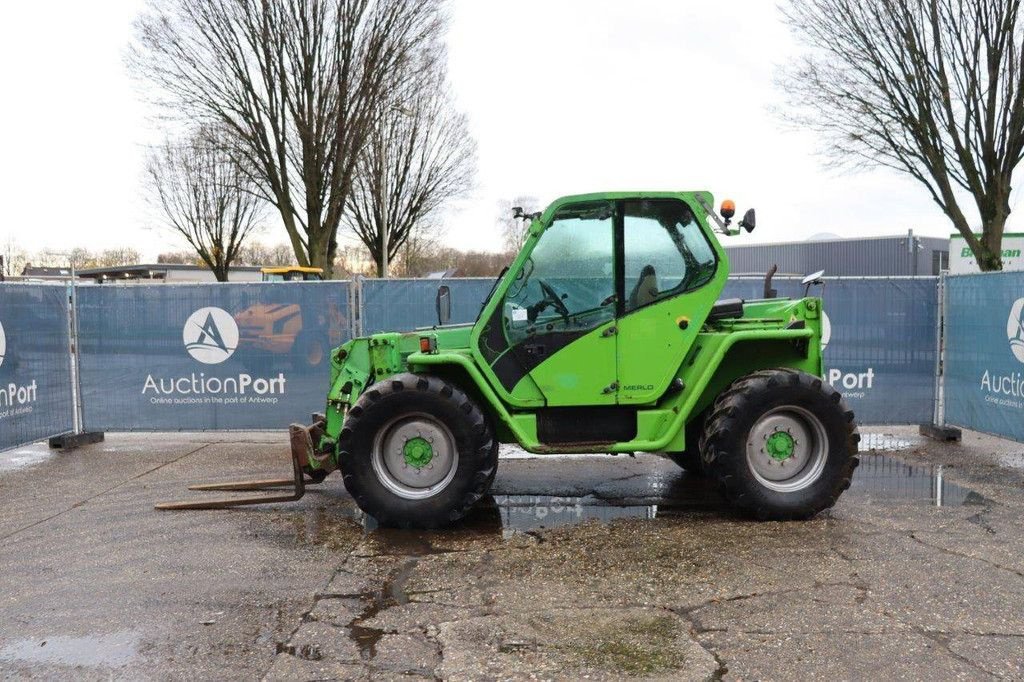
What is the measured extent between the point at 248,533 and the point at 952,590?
4684mm

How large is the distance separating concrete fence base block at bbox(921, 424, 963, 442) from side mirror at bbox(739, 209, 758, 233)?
5.15 m

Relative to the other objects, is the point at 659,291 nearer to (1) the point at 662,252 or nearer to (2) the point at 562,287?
(1) the point at 662,252

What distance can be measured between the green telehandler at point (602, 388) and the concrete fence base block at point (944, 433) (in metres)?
4.30

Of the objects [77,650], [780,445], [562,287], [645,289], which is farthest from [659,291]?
[77,650]

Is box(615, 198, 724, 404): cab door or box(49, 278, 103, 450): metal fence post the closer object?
box(615, 198, 724, 404): cab door

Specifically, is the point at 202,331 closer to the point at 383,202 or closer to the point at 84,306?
the point at 84,306

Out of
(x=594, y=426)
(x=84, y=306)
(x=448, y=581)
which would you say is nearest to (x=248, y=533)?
(x=448, y=581)

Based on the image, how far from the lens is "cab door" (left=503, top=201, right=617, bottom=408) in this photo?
6.36 m

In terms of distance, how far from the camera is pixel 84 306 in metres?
10.2

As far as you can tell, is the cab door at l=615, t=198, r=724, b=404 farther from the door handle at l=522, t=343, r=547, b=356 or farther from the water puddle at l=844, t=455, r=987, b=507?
the water puddle at l=844, t=455, r=987, b=507

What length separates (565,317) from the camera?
6.38 meters

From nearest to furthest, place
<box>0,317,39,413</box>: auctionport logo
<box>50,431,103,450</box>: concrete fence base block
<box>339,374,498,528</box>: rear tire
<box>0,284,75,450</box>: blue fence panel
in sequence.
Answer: <box>339,374,498,528</box>: rear tire < <box>0,317,39,413</box>: auctionport logo < <box>0,284,75,450</box>: blue fence panel < <box>50,431,103,450</box>: concrete fence base block

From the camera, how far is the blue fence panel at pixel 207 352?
1018cm

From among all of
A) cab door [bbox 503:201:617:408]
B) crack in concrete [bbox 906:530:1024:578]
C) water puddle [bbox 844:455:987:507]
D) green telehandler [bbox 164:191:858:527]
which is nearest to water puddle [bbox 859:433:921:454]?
water puddle [bbox 844:455:987:507]
